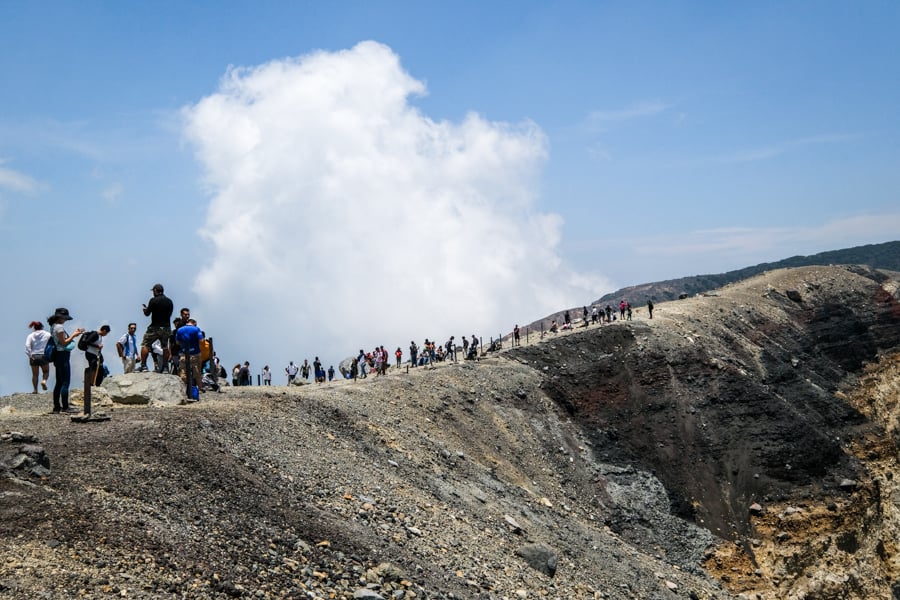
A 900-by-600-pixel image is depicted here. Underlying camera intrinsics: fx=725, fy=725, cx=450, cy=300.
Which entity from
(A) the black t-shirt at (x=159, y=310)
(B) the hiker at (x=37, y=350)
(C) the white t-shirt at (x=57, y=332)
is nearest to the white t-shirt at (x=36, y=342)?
(B) the hiker at (x=37, y=350)

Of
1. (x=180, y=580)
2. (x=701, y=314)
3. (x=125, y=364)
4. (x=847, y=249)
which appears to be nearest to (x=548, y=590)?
(x=180, y=580)

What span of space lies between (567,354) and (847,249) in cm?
11188

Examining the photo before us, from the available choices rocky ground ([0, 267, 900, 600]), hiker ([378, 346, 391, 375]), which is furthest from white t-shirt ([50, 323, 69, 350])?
hiker ([378, 346, 391, 375])

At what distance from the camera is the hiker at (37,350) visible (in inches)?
818

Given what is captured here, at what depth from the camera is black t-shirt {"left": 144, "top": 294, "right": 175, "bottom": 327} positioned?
21078 millimetres

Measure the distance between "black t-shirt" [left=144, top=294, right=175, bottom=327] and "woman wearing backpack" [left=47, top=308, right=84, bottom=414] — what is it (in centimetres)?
364

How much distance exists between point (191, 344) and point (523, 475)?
17112 millimetres

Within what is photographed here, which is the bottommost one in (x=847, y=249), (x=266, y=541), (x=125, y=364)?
(x=266, y=541)

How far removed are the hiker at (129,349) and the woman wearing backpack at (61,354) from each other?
4534 millimetres

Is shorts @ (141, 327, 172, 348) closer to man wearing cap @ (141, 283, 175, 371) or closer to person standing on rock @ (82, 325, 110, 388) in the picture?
man wearing cap @ (141, 283, 175, 371)

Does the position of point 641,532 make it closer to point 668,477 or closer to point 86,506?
point 668,477

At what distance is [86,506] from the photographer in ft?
41.1

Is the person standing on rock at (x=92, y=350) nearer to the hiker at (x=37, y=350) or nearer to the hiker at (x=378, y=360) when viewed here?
the hiker at (x=37, y=350)

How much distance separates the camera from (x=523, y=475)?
107 feet
